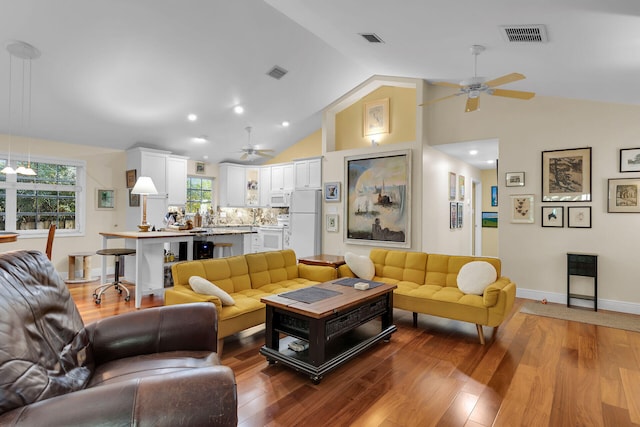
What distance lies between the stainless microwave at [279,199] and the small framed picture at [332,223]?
164 centimetres

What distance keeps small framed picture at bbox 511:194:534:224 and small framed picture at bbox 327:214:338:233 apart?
3.09m

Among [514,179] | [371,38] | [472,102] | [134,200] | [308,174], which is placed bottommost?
[134,200]

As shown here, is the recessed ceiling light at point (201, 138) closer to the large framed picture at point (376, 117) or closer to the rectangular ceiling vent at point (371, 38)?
the large framed picture at point (376, 117)

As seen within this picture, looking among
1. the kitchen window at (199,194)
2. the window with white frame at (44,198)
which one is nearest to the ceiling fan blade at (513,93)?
the kitchen window at (199,194)

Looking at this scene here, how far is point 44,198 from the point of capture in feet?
20.2

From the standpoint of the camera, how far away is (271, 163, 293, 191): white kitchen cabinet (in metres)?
8.28

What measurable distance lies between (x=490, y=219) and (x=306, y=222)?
15.9ft

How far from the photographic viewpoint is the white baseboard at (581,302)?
14.8ft

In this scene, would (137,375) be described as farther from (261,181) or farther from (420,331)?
(261,181)

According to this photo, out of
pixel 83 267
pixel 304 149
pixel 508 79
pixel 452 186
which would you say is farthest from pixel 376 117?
pixel 83 267

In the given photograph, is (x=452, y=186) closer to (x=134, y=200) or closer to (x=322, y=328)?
(x=322, y=328)

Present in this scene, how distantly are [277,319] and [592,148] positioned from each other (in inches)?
195

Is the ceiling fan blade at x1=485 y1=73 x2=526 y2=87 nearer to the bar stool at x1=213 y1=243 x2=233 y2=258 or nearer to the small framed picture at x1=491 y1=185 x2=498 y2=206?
the bar stool at x1=213 y1=243 x2=233 y2=258

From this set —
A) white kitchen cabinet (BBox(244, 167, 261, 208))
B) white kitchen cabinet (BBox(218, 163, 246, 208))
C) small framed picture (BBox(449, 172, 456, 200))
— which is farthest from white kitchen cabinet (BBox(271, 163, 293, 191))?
small framed picture (BBox(449, 172, 456, 200))
